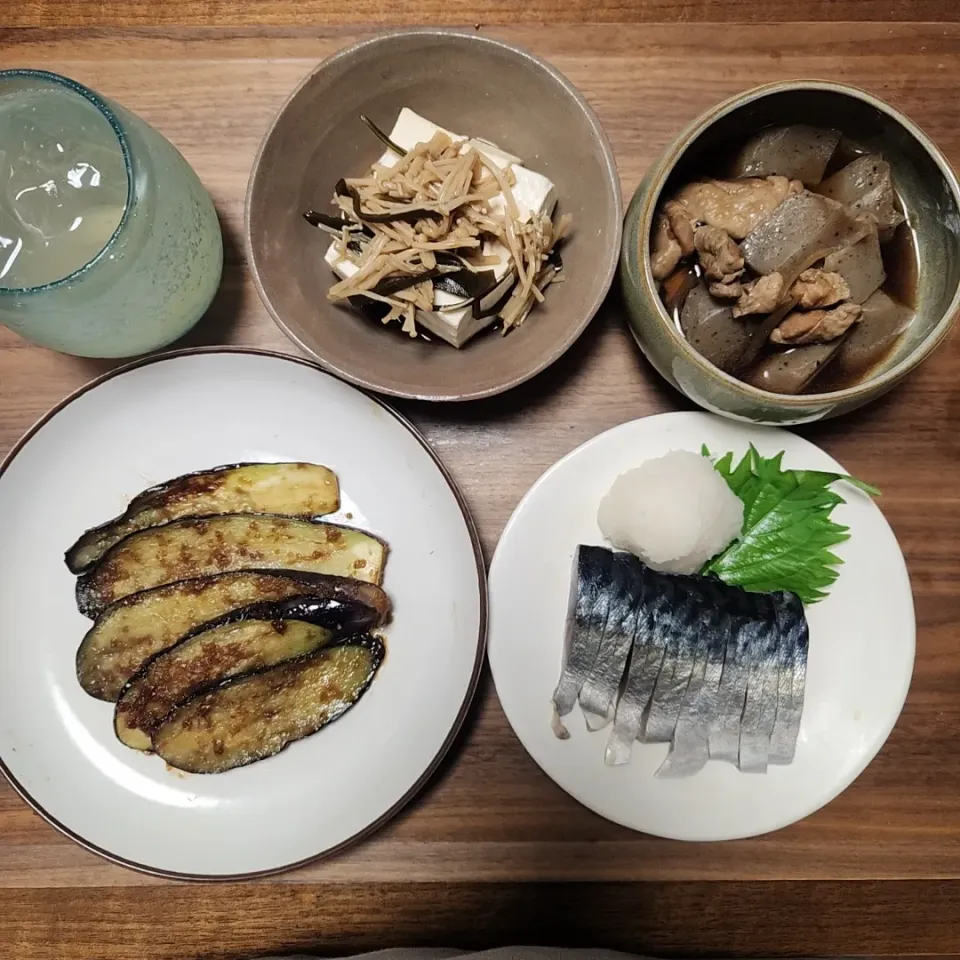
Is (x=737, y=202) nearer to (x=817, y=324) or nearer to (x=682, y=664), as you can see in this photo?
(x=817, y=324)

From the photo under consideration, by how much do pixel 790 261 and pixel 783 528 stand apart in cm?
45

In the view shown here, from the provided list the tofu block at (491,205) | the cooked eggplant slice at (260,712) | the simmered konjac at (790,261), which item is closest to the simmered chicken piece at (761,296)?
the simmered konjac at (790,261)

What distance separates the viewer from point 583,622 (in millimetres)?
1251

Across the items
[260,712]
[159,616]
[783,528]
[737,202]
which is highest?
[737,202]

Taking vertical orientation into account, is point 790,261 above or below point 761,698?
above

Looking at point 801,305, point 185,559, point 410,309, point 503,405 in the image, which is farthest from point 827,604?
point 185,559

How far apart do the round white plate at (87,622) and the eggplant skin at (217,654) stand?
0.08 meters

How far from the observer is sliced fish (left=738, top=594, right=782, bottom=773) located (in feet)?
4.17

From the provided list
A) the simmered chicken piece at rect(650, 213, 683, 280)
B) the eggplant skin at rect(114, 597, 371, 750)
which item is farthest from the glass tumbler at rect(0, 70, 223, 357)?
the simmered chicken piece at rect(650, 213, 683, 280)

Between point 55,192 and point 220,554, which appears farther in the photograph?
point 220,554

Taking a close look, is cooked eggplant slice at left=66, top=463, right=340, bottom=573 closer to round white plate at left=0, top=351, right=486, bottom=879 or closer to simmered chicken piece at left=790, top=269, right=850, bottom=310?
round white plate at left=0, top=351, right=486, bottom=879

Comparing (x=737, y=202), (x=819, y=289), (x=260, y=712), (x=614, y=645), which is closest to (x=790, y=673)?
(x=614, y=645)

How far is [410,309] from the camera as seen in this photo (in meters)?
1.25

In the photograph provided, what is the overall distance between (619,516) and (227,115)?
1.03 metres
